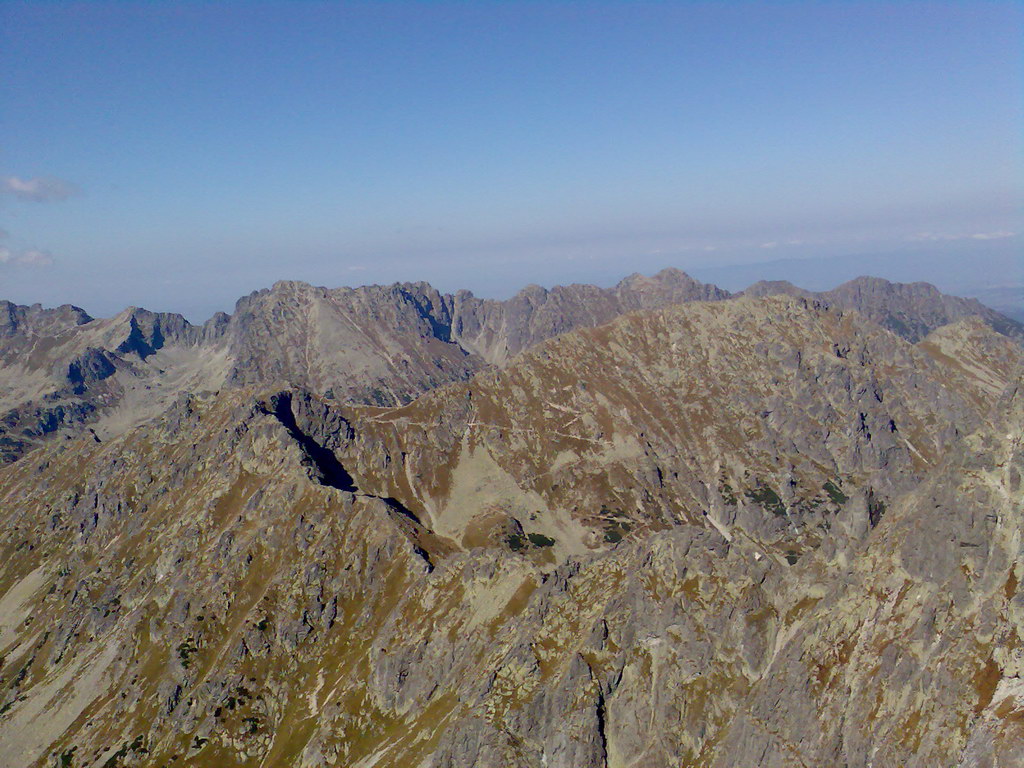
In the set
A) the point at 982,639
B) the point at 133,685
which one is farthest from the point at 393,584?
the point at 982,639

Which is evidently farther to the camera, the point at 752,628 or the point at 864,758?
the point at 752,628

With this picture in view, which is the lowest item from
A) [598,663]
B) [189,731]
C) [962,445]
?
[189,731]

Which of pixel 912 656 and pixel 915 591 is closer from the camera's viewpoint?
pixel 912 656

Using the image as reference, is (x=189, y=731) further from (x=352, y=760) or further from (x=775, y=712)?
(x=775, y=712)

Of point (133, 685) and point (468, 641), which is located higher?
point (468, 641)

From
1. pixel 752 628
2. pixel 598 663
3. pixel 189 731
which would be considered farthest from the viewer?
pixel 189 731

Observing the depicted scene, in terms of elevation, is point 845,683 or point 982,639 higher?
point 982,639

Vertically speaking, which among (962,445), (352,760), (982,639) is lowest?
(352,760)

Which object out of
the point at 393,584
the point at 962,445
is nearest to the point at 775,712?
the point at 962,445

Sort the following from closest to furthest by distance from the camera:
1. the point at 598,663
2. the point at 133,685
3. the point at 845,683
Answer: the point at 845,683, the point at 598,663, the point at 133,685

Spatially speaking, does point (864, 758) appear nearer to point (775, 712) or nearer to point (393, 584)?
point (775, 712)
